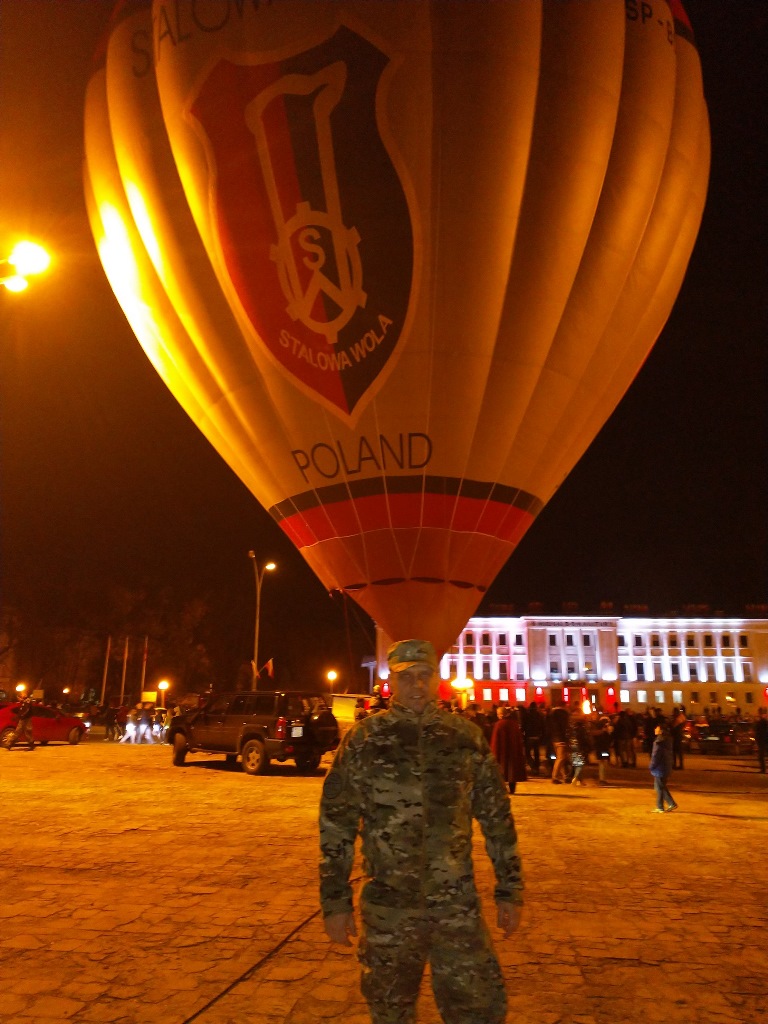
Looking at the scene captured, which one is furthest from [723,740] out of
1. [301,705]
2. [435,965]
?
[435,965]

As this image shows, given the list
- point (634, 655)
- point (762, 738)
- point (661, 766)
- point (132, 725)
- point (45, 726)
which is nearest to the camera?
point (661, 766)

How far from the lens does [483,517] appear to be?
1202 cm

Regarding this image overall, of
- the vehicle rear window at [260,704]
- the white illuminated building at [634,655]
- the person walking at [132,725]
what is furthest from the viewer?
the white illuminated building at [634,655]

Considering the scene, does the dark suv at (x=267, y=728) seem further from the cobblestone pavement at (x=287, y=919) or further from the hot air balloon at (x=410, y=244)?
the hot air balloon at (x=410, y=244)

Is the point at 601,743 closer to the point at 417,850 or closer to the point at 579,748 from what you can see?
the point at 579,748

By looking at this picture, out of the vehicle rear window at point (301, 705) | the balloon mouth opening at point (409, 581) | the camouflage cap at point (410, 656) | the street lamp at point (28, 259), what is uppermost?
the street lamp at point (28, 259)

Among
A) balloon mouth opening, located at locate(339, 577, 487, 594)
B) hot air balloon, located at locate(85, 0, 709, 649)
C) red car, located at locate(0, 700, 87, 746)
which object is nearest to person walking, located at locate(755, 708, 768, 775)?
hot air balloon, located at locate(85, 0, 709, 649)

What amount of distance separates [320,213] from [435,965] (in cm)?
1095

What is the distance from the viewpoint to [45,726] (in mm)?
24719

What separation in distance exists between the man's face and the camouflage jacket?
0.04 metres

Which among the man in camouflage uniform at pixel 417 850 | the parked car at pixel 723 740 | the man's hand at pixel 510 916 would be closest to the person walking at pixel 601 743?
the man's hand at pixel 510 916

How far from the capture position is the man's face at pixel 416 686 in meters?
3.35

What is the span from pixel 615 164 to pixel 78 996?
13081 mm

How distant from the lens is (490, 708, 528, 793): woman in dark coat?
13.3 meters
